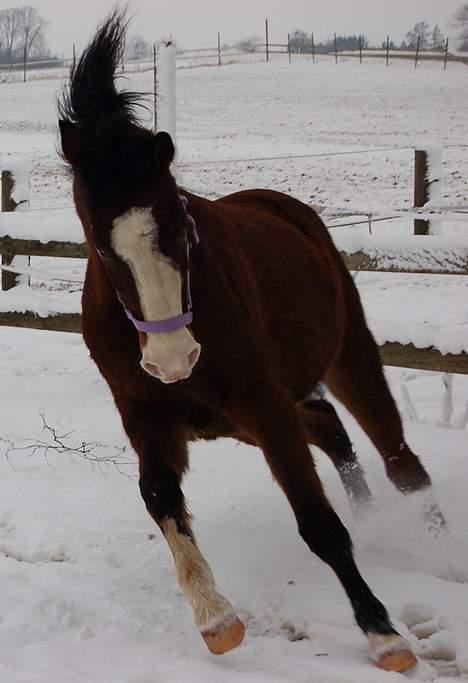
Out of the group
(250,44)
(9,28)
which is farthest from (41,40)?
(250,44)

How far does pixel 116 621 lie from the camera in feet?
9.70

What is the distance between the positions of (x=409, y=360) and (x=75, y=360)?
276 centimetres

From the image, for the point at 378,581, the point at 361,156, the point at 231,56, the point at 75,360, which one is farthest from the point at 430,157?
the point at 231,56

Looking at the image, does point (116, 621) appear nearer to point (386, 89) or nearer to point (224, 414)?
point (224, 414)

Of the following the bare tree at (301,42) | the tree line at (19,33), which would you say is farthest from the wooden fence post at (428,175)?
the bare tree at (301,42)

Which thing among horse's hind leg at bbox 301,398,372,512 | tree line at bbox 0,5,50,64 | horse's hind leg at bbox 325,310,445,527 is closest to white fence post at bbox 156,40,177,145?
horse's hind leg at bbox 325,310,445,527

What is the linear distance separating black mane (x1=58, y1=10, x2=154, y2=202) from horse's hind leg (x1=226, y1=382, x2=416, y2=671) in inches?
33.5

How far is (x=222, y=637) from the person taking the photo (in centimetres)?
268

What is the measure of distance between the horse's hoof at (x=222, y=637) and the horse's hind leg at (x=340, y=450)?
1548 mm

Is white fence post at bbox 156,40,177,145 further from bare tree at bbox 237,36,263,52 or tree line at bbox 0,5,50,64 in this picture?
bare tree at bbox 237,36,263,52

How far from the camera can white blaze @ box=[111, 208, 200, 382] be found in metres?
2.58

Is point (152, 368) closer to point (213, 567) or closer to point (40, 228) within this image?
point (213, 567)

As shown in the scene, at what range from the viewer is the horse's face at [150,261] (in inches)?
102

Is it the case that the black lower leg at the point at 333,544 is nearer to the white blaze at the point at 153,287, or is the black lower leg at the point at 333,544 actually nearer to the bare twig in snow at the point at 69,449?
the white blaze at the point at 153,287
